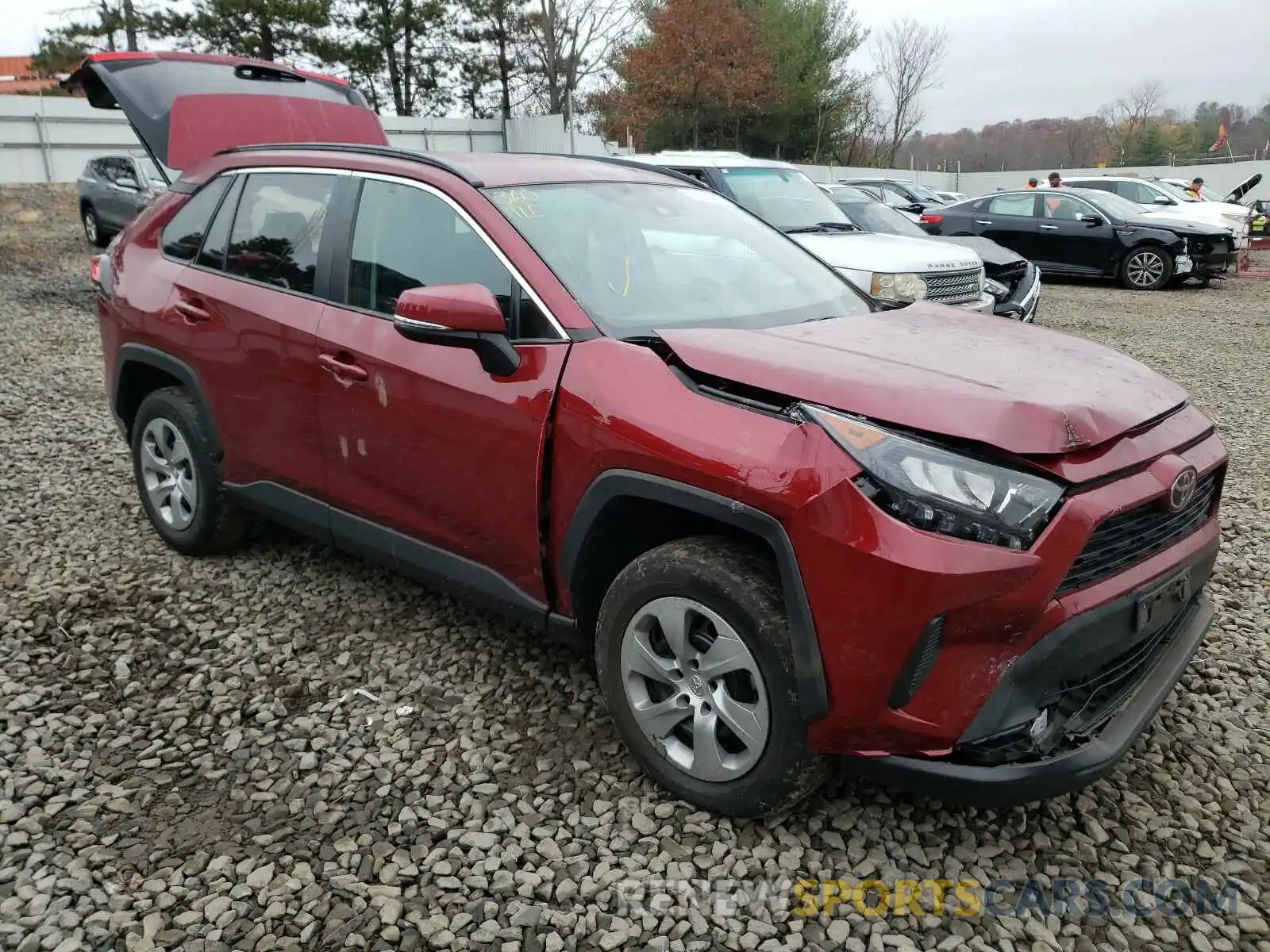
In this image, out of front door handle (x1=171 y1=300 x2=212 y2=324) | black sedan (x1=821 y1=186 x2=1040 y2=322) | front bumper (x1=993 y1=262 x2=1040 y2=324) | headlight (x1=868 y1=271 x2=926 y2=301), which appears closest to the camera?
front door handle (x1=171 y1=300 x2=212 y2=324)

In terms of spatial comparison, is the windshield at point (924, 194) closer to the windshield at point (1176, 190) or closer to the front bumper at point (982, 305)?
the windshield at point (1176, 190)

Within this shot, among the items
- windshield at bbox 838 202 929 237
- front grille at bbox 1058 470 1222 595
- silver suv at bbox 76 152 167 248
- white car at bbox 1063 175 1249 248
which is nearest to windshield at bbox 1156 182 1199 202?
white car at bbox 1063 175 1249 248

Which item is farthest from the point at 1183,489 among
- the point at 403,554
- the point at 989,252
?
the point at 989,252

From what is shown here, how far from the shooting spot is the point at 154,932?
2.26 metres

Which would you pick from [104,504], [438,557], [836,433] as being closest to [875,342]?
[836,433]

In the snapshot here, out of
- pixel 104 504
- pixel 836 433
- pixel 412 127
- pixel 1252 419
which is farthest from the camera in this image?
pixel 412 127

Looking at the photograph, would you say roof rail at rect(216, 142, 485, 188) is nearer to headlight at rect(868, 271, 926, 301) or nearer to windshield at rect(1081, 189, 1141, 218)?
headlight at rect(868, 271, 926, 301)

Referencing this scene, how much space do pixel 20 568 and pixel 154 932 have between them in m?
2.67

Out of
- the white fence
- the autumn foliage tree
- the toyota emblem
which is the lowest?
the toyota emblem

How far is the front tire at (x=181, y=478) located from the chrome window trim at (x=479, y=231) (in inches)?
51.5

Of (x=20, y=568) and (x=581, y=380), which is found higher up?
(x=581, y=380)

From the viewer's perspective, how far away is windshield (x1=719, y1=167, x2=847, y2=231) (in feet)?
29.0

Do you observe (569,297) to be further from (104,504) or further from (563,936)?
(104,504)

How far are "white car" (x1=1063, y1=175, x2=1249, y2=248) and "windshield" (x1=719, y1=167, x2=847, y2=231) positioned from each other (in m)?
9.67
